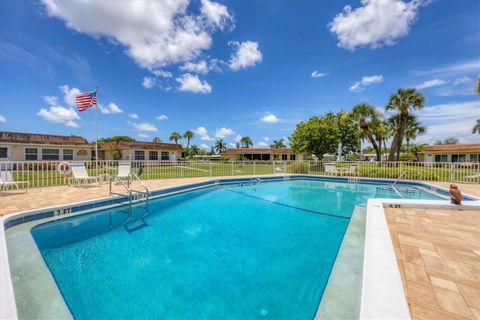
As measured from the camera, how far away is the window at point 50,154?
21406 mm

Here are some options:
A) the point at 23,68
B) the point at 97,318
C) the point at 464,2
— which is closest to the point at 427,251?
the point at 97,318

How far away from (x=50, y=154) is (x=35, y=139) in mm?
1925

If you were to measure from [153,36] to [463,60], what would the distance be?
1622 cm

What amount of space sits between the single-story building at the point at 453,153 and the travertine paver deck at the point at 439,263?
33.6 meters

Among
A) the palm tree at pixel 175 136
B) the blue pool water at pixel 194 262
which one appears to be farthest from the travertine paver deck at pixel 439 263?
the palm tree at pixel 175 136

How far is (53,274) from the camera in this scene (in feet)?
8.86

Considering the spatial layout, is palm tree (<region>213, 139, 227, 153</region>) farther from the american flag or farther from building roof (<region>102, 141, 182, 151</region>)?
the american flag

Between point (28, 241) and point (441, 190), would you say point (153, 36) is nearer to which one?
point (28, 241)

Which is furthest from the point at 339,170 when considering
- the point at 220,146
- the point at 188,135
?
the point at 220,146

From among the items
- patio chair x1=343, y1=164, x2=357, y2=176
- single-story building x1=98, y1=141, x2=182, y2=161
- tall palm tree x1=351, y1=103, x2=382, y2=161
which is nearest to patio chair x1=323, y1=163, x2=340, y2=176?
patio chair x1=343, y1=164, x2=357, y2=176

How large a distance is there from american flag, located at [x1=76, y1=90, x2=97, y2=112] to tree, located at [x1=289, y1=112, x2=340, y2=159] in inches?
713

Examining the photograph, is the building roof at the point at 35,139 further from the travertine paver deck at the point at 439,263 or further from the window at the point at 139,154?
the travertine paver deck at the point at 439,263

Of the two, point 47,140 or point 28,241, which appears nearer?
point 28,241

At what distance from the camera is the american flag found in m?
11.1
